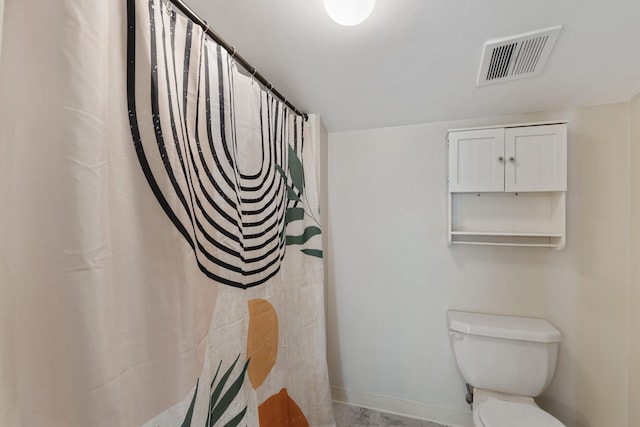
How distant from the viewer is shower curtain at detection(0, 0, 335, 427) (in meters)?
0.50

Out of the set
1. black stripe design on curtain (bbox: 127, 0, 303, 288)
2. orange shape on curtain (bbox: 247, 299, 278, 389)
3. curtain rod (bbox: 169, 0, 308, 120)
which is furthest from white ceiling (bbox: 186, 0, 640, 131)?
orange shape on curtain (bbox: 247, 299, 278, 389)

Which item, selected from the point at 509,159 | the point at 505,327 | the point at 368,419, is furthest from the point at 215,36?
the point at 368,419

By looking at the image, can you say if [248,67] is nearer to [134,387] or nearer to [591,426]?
[134,387]

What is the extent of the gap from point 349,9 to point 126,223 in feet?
3.21

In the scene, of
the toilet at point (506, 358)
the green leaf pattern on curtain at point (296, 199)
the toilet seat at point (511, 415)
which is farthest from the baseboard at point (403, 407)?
the green leaf pattern on curtain at point (296, 199)

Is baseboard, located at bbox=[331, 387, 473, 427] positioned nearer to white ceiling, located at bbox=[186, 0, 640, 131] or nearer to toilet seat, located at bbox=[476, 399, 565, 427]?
toilet seat, located at bbox=[476, 399, 565, 427]

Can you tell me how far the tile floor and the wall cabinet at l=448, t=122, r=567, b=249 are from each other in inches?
46.7

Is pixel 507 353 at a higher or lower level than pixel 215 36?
lower

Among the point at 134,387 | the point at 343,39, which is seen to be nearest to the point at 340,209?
the point at 343,39

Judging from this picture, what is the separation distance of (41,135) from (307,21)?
991 mm

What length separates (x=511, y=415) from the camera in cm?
119

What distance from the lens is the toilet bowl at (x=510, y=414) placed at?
1139mm

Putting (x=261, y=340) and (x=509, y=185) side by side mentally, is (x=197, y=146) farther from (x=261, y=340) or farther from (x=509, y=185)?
(x=509, y=185)

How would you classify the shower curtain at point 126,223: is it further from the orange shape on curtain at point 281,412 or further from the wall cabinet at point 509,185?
the wall cabinet at point 509,185
